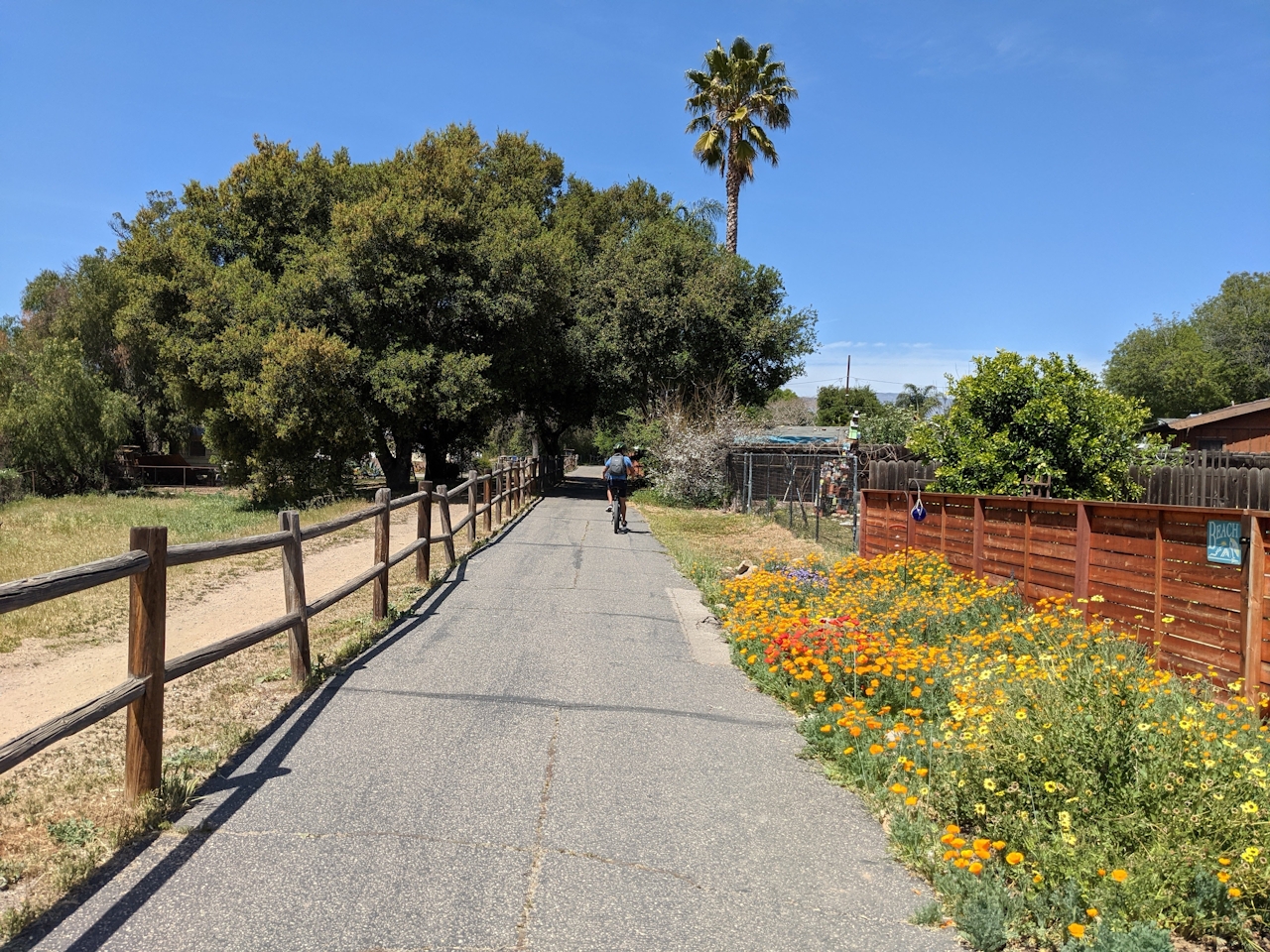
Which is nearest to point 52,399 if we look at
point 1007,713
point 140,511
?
point 140,511

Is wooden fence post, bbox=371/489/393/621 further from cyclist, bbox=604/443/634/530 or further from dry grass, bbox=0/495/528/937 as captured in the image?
cyclist, bbox=604/443/634/530

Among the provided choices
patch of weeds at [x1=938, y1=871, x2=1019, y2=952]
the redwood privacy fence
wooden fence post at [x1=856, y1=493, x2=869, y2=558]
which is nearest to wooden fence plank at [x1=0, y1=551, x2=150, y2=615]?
patch of weeds at [x1=938, y1=871, x2=1019, y2=952]

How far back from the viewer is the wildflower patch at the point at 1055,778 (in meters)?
3.47

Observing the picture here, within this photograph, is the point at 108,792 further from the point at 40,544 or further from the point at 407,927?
the point at 40,544

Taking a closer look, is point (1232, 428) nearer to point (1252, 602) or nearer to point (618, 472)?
point (618, 472)

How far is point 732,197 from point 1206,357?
41760mm

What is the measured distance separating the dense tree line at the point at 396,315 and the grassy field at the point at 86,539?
148 inches

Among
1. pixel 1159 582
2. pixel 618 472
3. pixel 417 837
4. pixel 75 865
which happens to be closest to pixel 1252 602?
pixel 1159 582

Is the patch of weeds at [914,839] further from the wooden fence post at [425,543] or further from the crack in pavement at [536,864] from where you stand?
the wooden fence post at [425,543]

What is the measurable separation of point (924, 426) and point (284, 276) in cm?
2178

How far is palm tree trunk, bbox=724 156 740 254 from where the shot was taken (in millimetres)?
34438

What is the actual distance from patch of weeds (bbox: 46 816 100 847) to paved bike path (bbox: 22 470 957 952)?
10.7 inches

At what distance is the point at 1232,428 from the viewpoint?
124 feet

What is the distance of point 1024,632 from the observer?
6484 millimetres
